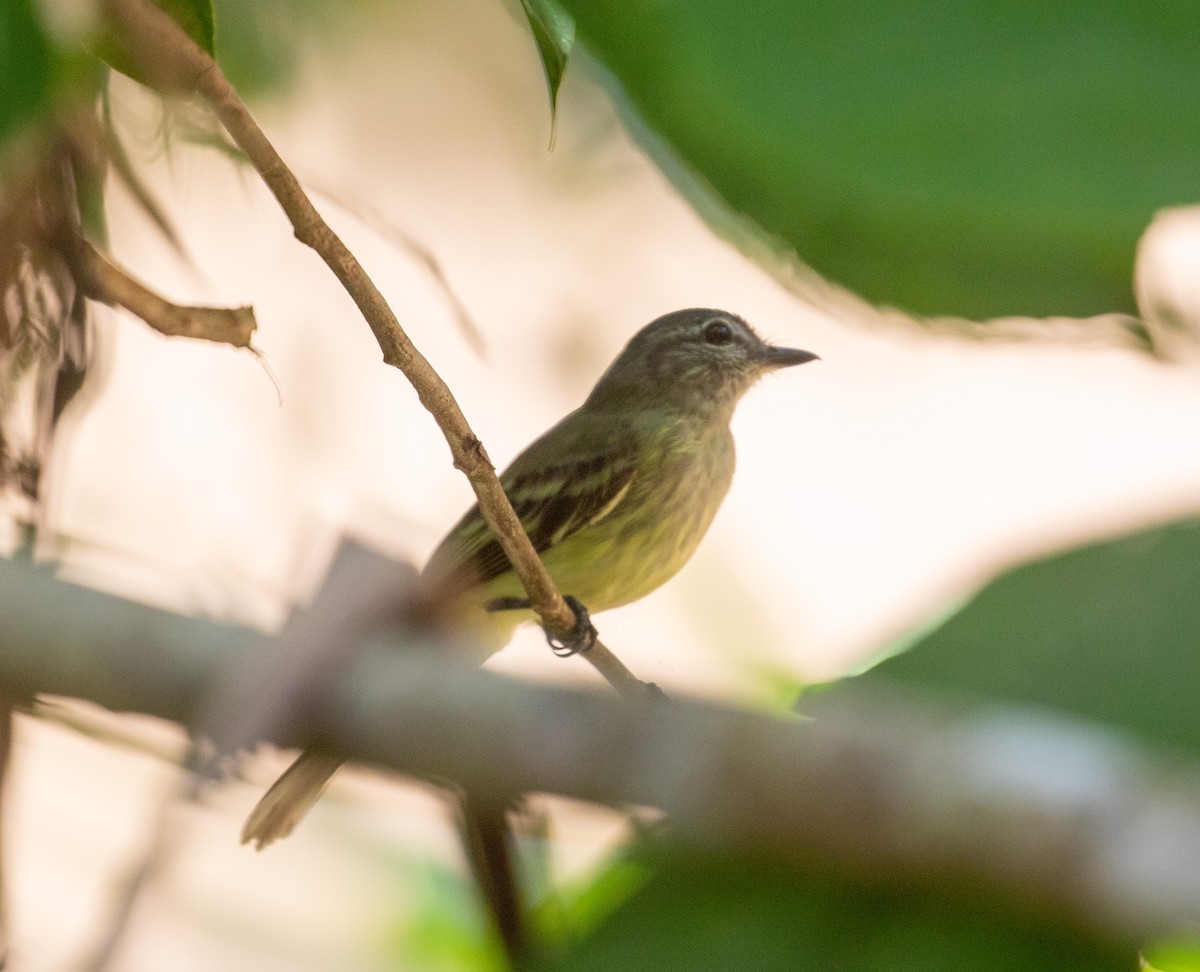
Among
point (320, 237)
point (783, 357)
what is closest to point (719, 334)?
point (783, 357)

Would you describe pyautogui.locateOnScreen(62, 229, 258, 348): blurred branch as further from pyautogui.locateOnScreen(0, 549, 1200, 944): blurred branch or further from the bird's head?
the bird's head

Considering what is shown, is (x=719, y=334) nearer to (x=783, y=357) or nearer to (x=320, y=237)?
(x=783, y=357)

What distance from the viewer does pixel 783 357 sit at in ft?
11.9

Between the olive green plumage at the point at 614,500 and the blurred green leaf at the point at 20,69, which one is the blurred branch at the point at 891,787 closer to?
the blurred green leaf at the point at 20,69

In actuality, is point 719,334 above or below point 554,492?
above

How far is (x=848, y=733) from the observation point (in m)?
0.73

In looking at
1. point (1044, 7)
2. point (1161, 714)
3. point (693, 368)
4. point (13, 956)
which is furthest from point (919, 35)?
point (693, 368)

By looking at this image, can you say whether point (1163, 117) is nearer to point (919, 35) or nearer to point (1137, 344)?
point (919, 35)

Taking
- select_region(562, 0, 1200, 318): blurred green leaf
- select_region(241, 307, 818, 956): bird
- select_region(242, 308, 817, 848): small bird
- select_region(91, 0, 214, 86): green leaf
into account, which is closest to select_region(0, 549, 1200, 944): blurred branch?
select_region(562, 0, 1200, 318): blurred green leaf

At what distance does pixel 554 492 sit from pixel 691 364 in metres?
0.79

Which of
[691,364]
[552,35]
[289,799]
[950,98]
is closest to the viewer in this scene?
[950,98]

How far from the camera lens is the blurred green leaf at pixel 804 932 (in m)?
0.48

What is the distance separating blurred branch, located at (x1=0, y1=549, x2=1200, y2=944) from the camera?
58cm

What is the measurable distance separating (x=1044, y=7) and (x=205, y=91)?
1.69 feet
